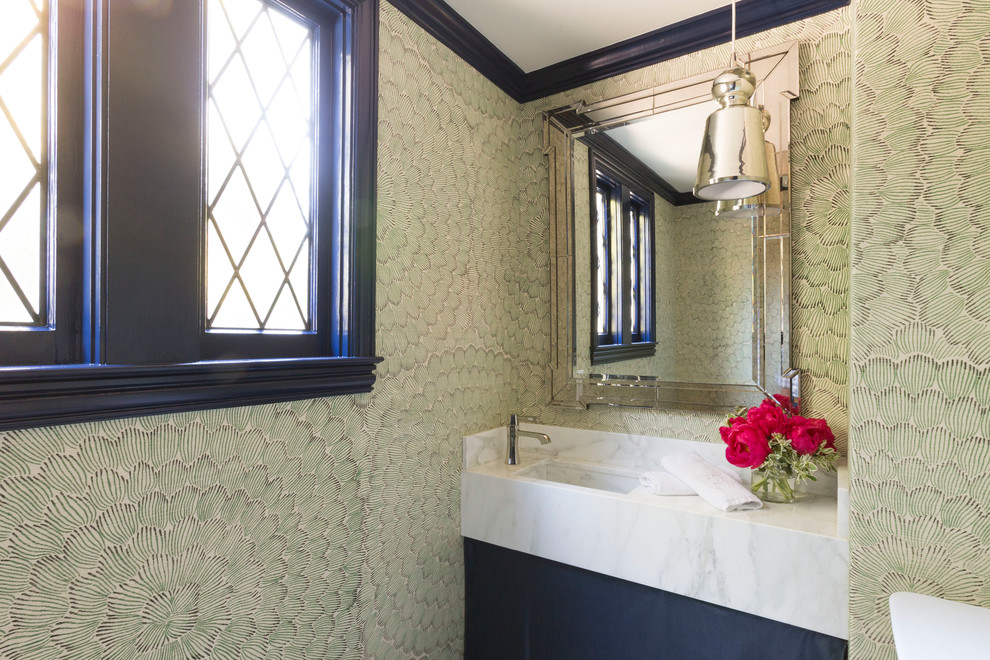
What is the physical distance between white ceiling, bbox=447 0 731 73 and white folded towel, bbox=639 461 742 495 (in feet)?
5.11

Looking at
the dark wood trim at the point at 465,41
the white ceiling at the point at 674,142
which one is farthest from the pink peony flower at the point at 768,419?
the dark wood trim at the point at 465,41

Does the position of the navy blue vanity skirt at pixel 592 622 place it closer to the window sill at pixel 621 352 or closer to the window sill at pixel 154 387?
the window sill at pixel 621 352

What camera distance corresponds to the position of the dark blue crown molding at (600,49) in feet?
5.64

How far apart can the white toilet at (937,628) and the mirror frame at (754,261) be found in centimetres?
76

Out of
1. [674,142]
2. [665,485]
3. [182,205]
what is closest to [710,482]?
[665,485]

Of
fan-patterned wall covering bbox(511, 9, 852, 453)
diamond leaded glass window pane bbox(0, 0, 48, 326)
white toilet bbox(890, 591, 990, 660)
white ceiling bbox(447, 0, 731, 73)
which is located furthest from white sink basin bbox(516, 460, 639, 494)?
white ceiling bbox(447, 0, 731, 73)

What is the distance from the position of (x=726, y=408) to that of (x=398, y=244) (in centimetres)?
123

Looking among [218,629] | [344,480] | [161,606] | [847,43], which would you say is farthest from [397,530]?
[847,43]

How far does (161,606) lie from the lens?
110 centimetres

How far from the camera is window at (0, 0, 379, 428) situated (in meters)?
0.99

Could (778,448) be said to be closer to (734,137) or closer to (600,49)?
(734,137)

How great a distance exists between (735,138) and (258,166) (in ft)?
3.97

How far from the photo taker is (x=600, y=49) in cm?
204

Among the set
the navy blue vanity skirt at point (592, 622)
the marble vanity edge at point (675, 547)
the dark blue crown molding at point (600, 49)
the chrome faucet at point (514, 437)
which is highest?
the dark blue crown molding at point (600, 49)
